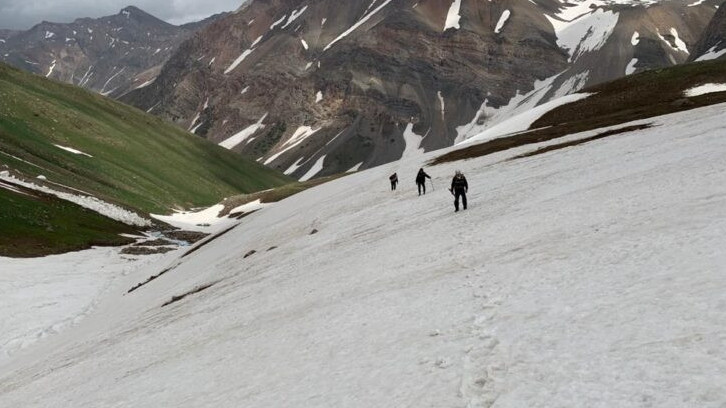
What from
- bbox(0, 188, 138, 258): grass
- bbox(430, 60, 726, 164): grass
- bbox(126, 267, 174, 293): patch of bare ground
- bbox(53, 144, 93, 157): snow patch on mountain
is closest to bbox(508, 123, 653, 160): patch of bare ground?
bbox(430, 60, 726, 164): grass

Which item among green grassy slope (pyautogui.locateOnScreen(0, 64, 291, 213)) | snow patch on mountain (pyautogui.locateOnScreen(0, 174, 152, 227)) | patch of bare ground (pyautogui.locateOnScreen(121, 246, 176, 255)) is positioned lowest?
patch of bare ground (pyautogui.locateOnScreen(121, 246, 176, 255))

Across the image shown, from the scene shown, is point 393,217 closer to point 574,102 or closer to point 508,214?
point 508,214

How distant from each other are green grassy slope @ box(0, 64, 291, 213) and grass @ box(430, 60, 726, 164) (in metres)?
62.3

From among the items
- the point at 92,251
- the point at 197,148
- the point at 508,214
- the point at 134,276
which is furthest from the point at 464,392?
the point at 197,148

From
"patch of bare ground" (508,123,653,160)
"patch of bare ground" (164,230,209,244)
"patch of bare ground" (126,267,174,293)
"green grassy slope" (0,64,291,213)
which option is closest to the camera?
"patch of bare ground" (508,123,653,160)

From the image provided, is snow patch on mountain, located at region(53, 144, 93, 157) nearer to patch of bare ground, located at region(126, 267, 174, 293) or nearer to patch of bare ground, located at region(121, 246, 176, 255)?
patch of bare ground, located at region(121, 246, 176, 255)

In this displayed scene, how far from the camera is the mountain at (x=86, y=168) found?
66.8 metres

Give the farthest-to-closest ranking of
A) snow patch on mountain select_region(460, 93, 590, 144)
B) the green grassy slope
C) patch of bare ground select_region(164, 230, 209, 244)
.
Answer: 1. the green grassy slope
2. patch of bare ground select_region(164, 230, 209, 244)
3. snow patch on mountain select_region(460, 93, 590, 144)

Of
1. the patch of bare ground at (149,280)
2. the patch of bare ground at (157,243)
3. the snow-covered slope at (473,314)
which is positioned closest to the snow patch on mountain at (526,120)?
the patch of bare ground at (157,243)

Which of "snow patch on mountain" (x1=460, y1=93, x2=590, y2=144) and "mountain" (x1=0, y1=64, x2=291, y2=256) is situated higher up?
"mountain" (x1=0, y1=64, x2=291, y2=256)

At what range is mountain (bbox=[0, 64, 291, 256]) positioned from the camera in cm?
6675

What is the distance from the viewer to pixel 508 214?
2570 centimetres

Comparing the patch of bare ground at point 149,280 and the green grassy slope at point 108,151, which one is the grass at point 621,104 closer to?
the patch of bare ground at point 149,280

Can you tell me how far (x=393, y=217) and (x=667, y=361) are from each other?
84.1ft
